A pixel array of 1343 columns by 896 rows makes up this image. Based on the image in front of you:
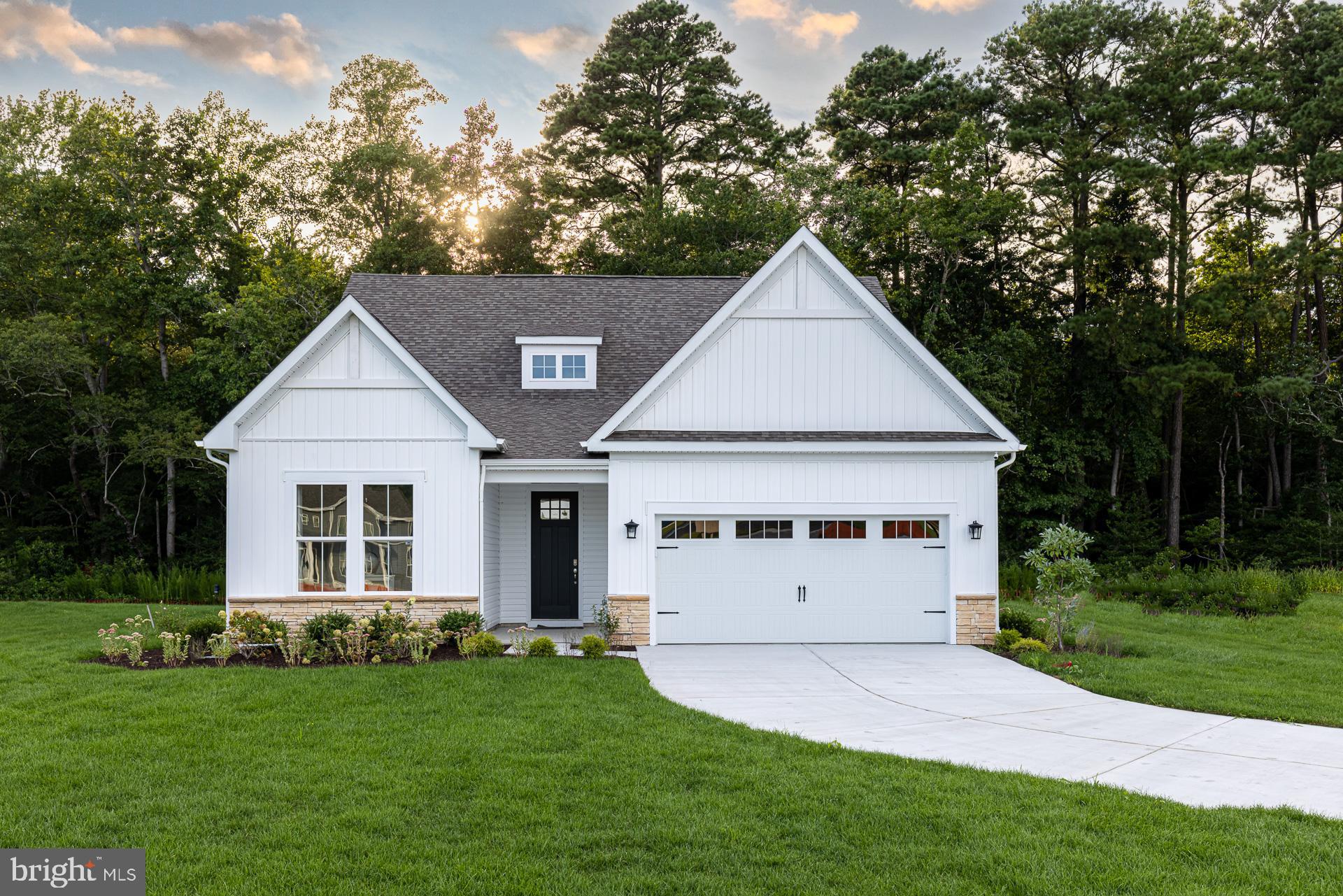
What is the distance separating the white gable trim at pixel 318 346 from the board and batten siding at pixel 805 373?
121 inches

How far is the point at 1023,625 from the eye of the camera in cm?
1453

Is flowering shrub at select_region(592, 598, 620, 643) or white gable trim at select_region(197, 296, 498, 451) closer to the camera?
flowering shrub at select_region(592, 598, 620, 643)

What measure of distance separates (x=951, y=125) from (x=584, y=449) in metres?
22.7

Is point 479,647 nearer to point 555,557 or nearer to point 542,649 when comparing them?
point 542,649

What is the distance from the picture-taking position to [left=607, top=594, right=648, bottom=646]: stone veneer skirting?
14.0 metres

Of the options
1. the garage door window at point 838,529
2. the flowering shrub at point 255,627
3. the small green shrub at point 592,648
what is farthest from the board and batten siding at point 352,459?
the garage door window at point 838,529

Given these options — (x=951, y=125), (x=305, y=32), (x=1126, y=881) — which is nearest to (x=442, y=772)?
(x=1126, y=881)

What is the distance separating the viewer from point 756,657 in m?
13.0

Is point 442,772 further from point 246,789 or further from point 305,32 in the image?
point 305,32

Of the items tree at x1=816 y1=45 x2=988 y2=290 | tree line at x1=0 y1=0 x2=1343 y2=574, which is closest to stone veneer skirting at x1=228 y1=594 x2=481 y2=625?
tree line at x1=0 y1=0 x2=1343 y2=574

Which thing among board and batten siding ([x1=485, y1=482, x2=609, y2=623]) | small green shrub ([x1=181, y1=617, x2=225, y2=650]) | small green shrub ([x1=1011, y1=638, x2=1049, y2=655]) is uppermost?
board and batten siding ([x1=485, y1=482, x2=609, y2=623])

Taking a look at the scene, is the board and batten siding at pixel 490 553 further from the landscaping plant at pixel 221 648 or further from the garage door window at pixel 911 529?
the garage door window at pixel 911 529

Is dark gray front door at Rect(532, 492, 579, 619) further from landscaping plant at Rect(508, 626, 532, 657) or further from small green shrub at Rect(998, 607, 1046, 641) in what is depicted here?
small green shrub at Rect(998, 607, 1046, 641)

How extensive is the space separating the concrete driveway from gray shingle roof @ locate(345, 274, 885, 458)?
5100 mm
